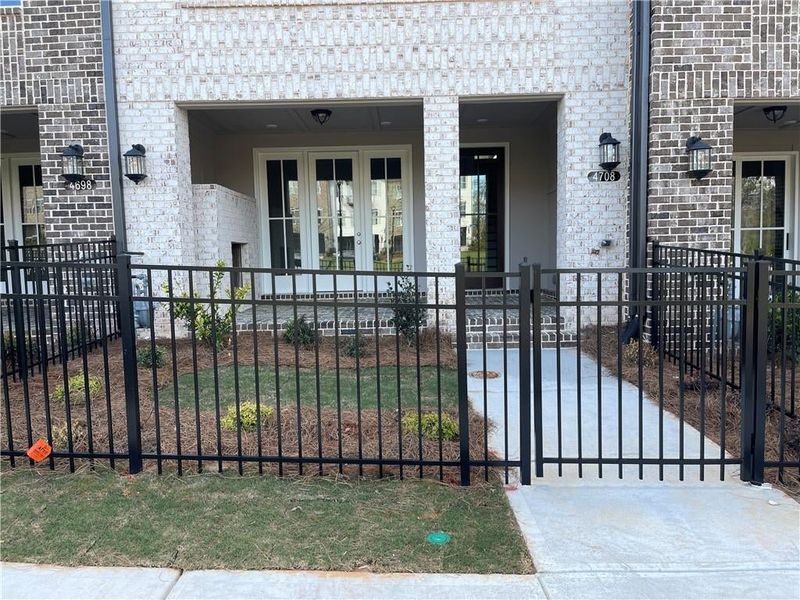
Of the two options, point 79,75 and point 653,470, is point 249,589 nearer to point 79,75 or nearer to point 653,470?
point 653,470

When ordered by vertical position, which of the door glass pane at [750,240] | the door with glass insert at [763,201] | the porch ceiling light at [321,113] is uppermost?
the porch ceiling light at [321,113]

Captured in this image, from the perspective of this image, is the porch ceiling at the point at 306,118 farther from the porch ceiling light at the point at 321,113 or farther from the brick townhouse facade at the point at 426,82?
the brick townhouse facade at the point at 426,82

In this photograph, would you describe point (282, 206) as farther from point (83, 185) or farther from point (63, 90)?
point (63, 90)

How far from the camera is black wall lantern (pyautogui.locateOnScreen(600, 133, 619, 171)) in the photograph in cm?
718

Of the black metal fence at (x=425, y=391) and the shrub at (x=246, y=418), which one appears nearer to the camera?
the black metal fence at (x=425, y=391)

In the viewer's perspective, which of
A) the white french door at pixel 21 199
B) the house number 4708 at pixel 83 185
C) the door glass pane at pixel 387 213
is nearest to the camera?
the house number 4708 at pixel 83 185

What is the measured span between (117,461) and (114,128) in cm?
493

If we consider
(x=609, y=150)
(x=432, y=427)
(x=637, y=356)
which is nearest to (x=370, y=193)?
(x=609, y=150)

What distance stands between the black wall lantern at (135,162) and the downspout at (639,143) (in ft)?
19.4

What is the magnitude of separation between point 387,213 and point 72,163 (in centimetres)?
500

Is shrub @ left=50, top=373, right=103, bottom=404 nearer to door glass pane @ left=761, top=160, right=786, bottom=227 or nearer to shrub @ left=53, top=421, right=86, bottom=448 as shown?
shrub @ left=53, top=421, right=86, bottom=448

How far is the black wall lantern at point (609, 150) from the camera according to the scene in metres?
7.18

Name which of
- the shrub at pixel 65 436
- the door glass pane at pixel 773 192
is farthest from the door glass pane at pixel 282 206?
the door glass pane at pixel 773 192

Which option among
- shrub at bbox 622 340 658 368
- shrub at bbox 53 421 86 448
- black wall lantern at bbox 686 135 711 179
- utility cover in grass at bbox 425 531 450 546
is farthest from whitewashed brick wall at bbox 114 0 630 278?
utility cover in grass at bbox 425 531 450 546
